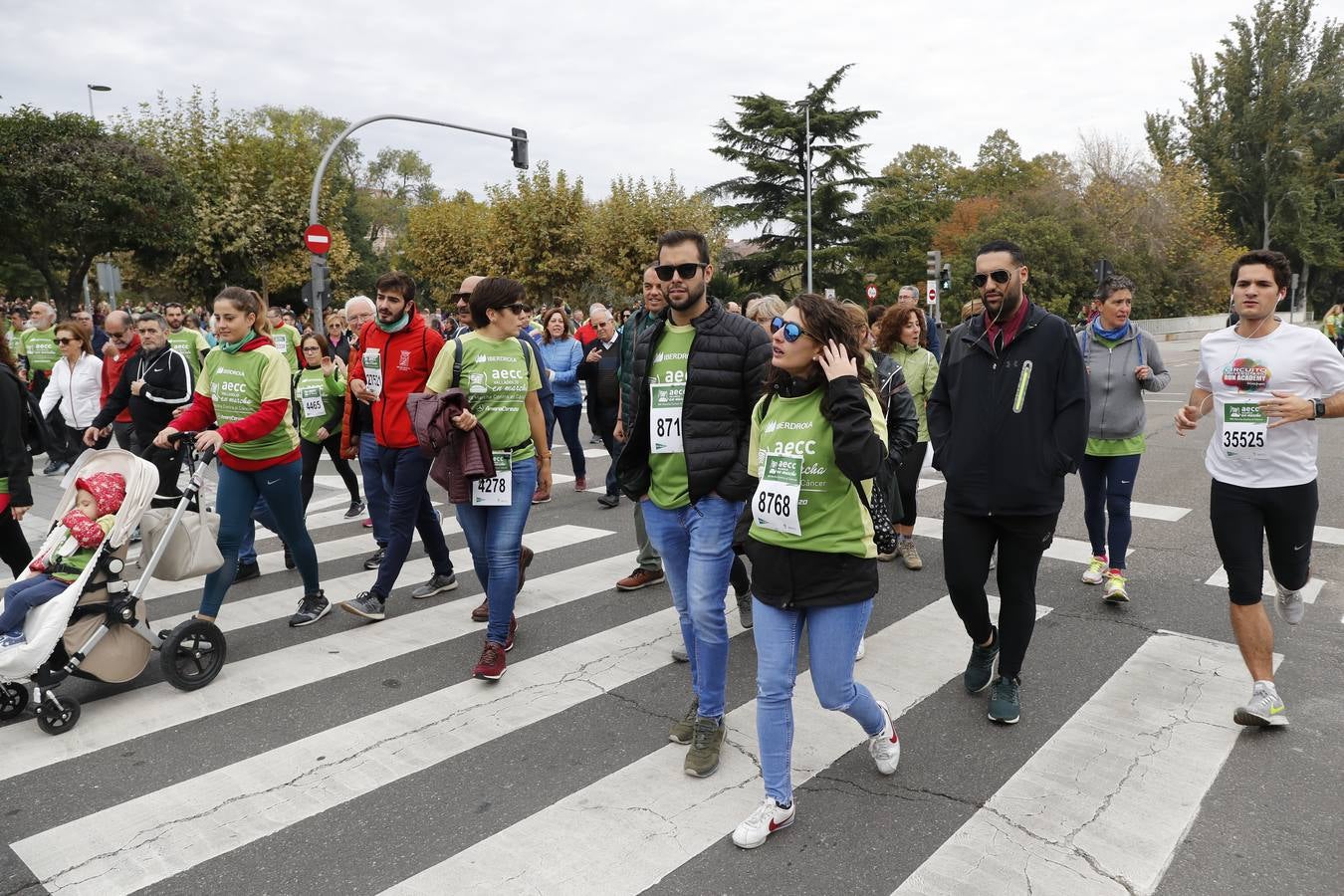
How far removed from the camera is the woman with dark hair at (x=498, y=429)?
462 cm

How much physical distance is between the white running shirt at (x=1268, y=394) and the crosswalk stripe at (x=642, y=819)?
1703mm

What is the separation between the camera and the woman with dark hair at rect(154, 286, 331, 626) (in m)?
4.97

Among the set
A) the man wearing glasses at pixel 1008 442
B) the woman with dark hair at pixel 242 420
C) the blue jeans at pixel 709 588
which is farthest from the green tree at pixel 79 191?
the man wearing glasses at pixel 1008 442

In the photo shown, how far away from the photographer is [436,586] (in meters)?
6.14

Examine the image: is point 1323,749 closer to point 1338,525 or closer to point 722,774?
point 722,774

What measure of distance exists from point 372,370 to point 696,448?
3193mm

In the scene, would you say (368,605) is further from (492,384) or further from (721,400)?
(721,400)

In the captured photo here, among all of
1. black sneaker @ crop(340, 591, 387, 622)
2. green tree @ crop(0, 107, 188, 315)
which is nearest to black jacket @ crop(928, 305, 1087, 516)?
black sneaker @ crop(340, 591, 387, 622)

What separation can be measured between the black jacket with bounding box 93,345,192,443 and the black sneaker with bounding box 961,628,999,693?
5956 mm

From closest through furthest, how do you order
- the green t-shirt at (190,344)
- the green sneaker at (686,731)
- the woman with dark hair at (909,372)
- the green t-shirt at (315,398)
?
the green sneaker at (686,731) < the woman with dark hair at (909,372) < the green t-shirt at (315,398) < the green t-shirt at (190,344)

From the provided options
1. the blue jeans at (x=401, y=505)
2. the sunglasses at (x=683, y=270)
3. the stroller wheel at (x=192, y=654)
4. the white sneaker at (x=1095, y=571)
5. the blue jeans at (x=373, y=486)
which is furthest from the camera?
the blue jeans at (x=373, y=486)

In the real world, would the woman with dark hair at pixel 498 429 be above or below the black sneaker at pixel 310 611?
above

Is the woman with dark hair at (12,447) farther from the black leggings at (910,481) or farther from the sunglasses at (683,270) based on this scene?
the black leggings at (910,481)

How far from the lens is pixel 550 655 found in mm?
4949
